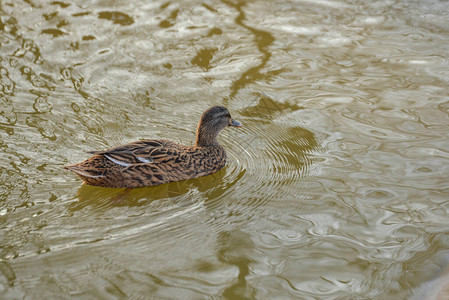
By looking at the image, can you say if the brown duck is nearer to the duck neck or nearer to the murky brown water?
the duck neck

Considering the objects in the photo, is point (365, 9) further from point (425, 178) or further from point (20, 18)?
point (20, 18)

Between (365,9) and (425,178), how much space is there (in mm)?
4920

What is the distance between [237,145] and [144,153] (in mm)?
1310

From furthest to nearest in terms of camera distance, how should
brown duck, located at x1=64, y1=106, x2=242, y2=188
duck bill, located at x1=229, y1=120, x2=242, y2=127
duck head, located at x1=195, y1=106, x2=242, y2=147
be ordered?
duck bill, located at x1=229, y1=120, x2=242, y2=127 → duck head, located at x1=195, y1=106, x2=242, y2=147 → brown duck, located at x1=64, y1=106, x2=242, y2=188

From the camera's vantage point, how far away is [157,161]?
616 cm

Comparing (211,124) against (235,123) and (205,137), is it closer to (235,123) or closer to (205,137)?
(205,137)

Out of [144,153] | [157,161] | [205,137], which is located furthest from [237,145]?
[144,153]

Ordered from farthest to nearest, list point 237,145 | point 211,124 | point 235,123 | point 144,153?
point 237,145 → point 235,123 → point 211,124 → point 144,153

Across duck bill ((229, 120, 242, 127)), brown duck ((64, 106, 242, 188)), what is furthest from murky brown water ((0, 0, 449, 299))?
duck bill ((229, 120, 242, 127))

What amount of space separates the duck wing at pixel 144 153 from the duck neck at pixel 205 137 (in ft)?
1.16

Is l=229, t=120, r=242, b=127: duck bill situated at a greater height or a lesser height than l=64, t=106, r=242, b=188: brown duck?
greater

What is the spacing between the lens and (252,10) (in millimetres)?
10141

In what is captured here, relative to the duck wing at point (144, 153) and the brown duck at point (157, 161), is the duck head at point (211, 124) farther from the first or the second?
the duck wing at point (144, 153)

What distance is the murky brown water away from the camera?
473 centimetres
